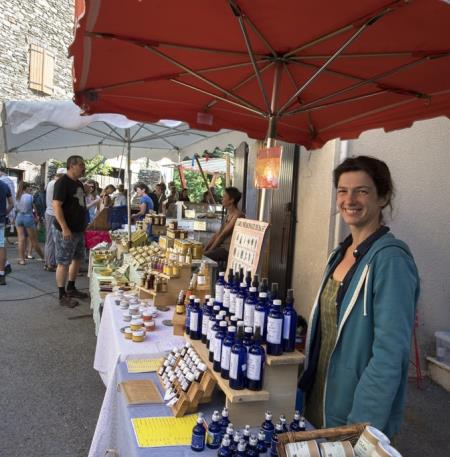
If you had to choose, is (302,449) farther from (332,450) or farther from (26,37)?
(26,37)

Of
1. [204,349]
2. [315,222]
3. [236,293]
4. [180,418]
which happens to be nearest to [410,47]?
[236,293]

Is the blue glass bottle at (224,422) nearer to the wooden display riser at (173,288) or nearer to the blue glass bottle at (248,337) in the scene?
the blue glass bottle at (248,337)

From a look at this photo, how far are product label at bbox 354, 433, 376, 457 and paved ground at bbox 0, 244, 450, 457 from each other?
2.15 m

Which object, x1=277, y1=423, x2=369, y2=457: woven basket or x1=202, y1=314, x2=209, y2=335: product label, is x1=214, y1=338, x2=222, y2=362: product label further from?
x1=277, y1=423, x2=369, y2=457: woven basket

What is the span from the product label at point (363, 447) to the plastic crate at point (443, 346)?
3310 millimetres

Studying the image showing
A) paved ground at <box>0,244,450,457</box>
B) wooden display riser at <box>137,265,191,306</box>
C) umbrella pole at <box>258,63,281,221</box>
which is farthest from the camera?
wooden display riser at <box>137,265,191,306</box>

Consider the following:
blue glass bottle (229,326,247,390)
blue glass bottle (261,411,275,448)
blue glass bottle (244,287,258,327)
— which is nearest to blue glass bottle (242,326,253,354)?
blue glass bottle (229,326,247,390)

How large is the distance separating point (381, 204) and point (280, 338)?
0.71m

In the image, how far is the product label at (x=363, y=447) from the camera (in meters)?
1.17

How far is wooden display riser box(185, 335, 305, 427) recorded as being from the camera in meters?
1.62

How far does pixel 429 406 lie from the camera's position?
3621 mm

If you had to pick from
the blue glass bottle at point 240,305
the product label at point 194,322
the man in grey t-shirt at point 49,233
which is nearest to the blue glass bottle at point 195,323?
the product label at point 194,322

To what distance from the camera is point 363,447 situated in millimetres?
1195

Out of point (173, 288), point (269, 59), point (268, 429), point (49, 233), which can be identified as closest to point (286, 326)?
point (268, 429)
